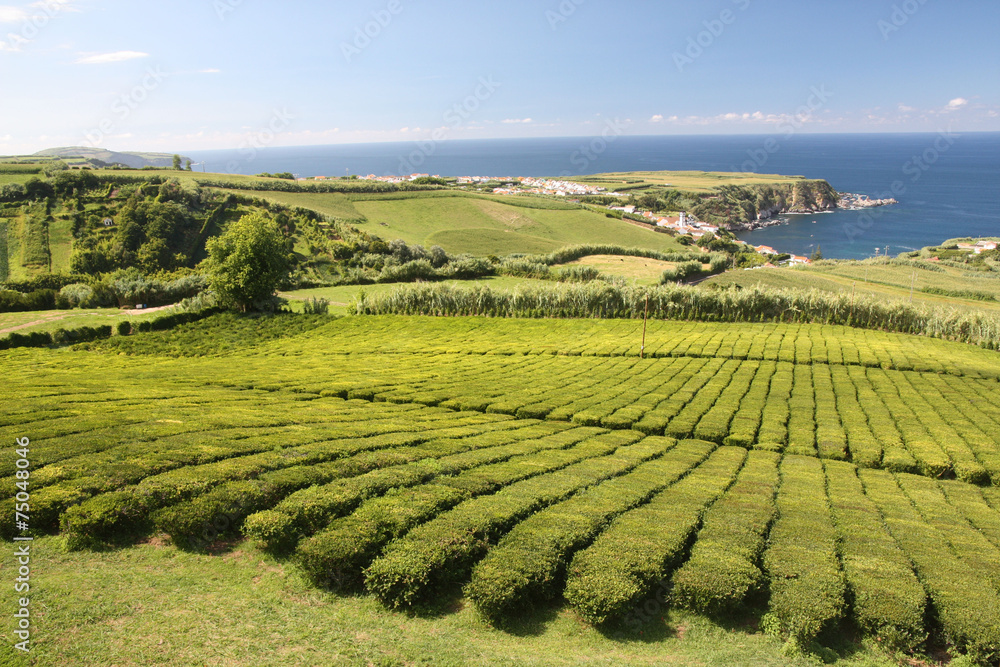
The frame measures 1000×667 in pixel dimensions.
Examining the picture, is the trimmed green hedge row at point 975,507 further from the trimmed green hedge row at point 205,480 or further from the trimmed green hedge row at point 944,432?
the trimmed green hedge row at point 205,480

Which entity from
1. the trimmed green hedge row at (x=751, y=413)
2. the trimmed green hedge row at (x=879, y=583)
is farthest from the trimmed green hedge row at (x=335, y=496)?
the trimmed green hedge row at (x=751, y=413)

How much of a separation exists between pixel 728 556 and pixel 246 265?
57.9 meters

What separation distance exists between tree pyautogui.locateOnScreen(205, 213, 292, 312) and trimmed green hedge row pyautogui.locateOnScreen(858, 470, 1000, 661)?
58770 millimetres

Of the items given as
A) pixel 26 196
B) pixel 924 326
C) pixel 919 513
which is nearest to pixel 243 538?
pixel 919 513

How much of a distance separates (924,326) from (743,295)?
17.8 metres

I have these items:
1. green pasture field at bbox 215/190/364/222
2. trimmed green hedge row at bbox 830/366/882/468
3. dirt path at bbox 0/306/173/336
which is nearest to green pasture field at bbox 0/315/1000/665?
trimmed green hedge row at bbox 830/366/882/468

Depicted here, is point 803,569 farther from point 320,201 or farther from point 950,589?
point 320,201

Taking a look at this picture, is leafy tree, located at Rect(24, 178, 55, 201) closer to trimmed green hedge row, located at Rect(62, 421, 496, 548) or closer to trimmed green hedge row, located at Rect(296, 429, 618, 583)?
trimmed green hedge row, located at Rect(62, 421, 496, 548)

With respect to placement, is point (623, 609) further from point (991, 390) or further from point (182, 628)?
point (991, 390)

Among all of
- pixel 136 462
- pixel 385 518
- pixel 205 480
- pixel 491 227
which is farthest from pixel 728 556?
pixel 491 227

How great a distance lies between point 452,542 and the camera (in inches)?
422

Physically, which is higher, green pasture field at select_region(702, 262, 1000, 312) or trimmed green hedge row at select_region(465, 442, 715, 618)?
trimmed green hedge row at select_region(465, 442, 715, 618)

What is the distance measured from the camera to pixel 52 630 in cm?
817

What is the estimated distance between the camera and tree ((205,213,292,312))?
5669cm
